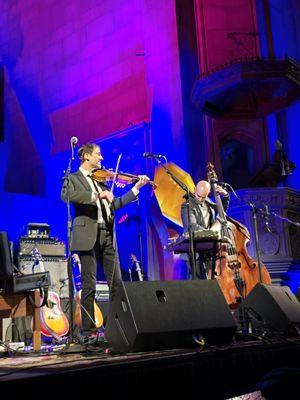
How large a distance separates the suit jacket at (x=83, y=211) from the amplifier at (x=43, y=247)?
3.45m

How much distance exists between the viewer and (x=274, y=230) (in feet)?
26.6

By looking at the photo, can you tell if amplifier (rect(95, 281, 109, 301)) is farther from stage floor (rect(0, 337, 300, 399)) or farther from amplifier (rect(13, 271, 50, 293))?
stage floor (rect(0, 337, 300, 399))

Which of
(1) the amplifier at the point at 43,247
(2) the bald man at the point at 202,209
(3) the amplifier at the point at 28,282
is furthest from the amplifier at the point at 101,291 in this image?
(3) the amplifier at the point at 28,282

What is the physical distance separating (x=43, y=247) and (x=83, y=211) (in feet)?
11.8

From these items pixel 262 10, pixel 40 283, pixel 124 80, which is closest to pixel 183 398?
pixel 40 283

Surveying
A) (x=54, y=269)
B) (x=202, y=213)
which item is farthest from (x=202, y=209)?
(x=54, y=269)

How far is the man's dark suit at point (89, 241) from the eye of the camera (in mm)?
4223

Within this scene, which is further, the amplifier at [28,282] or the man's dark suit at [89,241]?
the amplifier at [28,282]

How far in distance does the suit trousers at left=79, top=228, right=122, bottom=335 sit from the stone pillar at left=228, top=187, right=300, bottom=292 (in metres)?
4.05

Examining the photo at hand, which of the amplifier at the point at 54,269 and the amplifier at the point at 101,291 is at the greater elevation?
the amplifier at the point at 54,269

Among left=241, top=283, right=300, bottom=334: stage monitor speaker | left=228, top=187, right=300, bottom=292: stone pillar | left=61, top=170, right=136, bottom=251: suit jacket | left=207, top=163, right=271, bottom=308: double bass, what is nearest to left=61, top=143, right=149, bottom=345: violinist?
left=61, top=170, right=136, bottom=251: suit jacket

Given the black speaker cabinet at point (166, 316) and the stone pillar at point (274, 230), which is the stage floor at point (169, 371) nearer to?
the black speaker cabinet at point (166, 316)

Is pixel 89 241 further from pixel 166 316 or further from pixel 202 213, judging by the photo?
pixel 202 213

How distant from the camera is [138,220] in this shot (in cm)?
917
